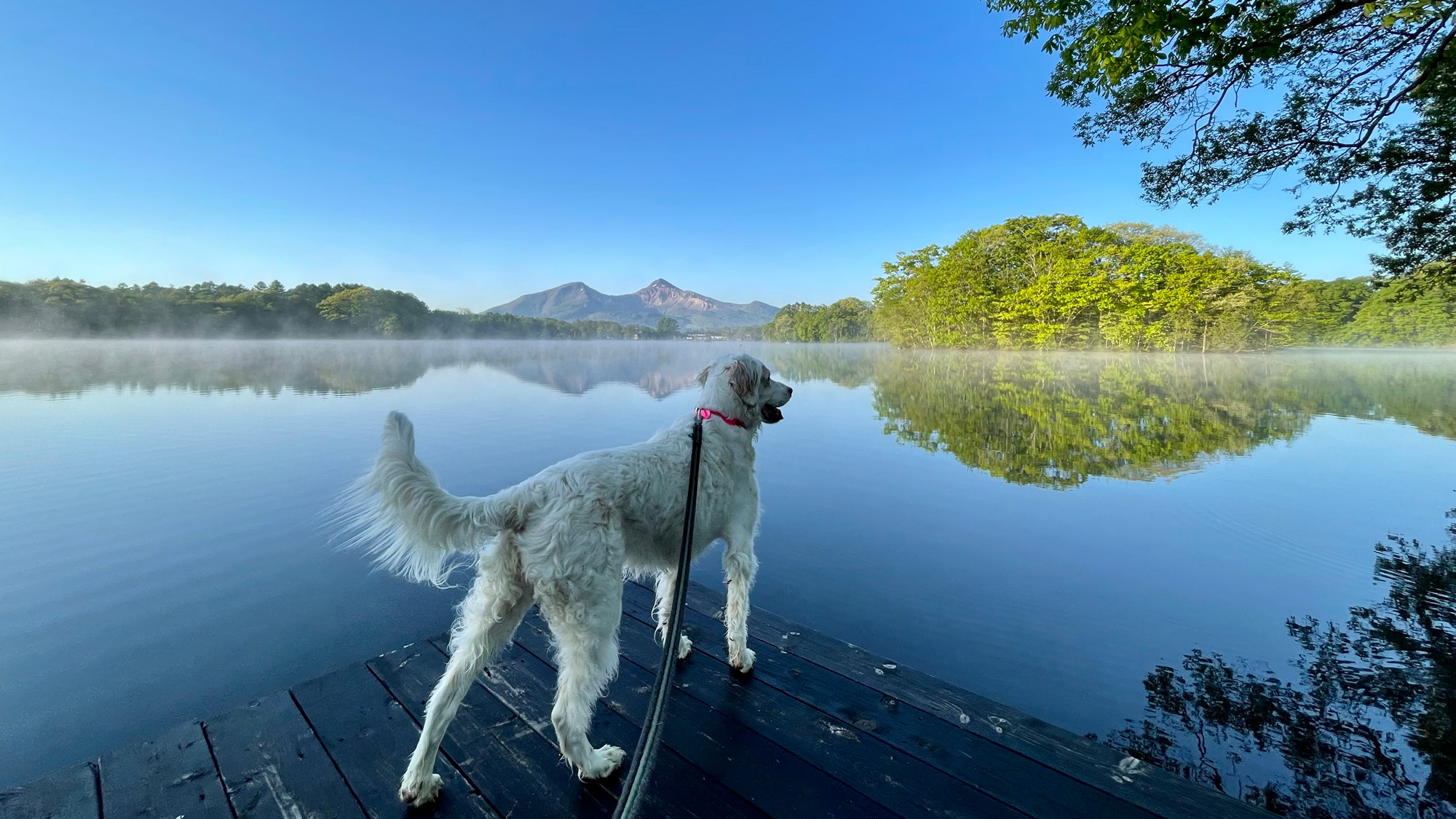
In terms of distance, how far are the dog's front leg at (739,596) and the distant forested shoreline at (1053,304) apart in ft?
165

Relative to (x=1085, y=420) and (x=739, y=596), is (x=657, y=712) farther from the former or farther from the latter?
(x=1085, y=420)

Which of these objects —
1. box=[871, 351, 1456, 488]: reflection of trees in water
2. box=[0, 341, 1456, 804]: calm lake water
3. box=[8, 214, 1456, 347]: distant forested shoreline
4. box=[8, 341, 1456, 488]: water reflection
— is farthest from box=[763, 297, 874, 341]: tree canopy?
box=[0, 341, 1456, 804]: calm lake water

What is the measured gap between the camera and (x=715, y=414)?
3082 mm

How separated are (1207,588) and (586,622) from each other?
6.28 metres

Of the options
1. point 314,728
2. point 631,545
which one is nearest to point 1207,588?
point 631,545

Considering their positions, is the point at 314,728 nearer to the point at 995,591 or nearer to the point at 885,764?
the point at 885,764

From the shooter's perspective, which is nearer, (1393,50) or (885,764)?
(885,764)

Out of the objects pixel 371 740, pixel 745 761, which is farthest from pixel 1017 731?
pixel 371 740

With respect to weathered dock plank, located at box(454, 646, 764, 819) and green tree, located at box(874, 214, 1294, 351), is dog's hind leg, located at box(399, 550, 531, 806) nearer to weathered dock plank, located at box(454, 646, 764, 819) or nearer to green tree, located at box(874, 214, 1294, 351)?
weathered dock plank, located at box(454, 646, 764, 819)

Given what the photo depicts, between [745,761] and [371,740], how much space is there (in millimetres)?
1711

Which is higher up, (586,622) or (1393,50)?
(1393,50)

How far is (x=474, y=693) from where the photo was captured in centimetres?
270

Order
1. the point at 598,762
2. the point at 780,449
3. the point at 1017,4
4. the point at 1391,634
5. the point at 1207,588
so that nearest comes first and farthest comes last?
1. the point at 598,762
2. the point at 1391,634
3. the point at 1207,588
4. the point at 1017,4
5. the point at 780,449

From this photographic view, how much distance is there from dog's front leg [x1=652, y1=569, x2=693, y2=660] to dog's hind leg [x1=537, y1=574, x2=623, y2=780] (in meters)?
0.79
